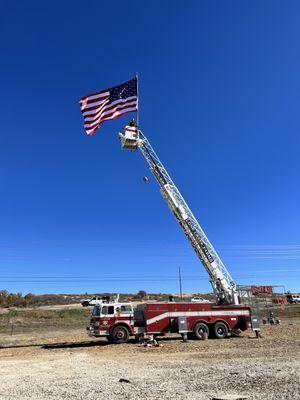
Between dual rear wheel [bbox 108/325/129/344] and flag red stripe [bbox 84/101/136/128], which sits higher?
flag red stripe [bbox 84/101/136/128]

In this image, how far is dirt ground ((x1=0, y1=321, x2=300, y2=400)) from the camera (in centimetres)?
1059

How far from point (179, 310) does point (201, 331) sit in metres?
1.71

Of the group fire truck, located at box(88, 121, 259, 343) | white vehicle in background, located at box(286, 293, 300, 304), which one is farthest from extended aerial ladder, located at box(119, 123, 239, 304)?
white vehicle in background, located at box(286, 293, 300, 304)

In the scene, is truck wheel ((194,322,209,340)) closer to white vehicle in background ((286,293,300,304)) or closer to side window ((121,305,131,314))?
side window ((121,305,131,314))

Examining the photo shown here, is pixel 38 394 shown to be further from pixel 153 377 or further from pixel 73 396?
pixel 153 377

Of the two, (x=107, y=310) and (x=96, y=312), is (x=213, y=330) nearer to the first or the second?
(x=107, y=310)

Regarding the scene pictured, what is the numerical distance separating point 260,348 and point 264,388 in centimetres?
971

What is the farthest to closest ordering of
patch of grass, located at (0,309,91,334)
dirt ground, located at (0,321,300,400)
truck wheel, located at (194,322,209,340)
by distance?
patch of grass, located at (0,309,91,334) → truck wheel, located at (194,322,209,340) → dirt ground, located at (0,321,300,400)

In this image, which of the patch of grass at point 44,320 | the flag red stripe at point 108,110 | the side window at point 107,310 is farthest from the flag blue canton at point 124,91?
the patch of grass at point 44,320

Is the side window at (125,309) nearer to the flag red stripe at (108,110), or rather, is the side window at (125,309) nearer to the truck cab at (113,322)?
the truck cab at (113,322)

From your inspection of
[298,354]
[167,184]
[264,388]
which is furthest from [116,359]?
[167,184]

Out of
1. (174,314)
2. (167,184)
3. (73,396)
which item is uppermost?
(167,184)

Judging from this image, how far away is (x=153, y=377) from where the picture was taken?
12.9 metres

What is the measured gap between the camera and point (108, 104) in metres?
26.0
